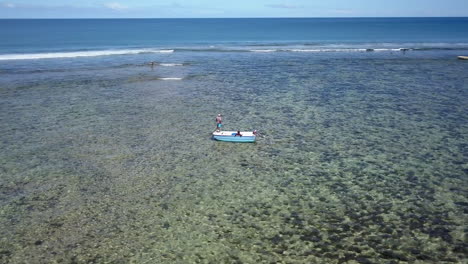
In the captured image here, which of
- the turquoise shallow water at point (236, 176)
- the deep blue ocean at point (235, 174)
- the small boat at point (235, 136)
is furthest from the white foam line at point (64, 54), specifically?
the small boat at point (235, 136)

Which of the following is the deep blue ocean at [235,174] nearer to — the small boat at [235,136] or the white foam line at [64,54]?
the small boat at [235,136]

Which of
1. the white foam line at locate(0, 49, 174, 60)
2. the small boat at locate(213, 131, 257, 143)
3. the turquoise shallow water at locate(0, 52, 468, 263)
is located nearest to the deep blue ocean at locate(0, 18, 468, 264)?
the turquoise shallow water at locate(0, 52, 468, 263)

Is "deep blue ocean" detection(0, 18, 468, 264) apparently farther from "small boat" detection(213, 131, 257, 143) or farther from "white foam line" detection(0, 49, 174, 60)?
"white foam line" detection(0, 49, 174, 60)

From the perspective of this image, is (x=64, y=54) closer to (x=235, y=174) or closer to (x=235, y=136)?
(x=235, y=136)

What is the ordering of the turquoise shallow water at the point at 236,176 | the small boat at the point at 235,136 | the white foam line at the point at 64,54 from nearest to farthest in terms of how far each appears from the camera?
the turquoise shallow water at the point at 236,176 → the small boat at the point at 235,136 → the white foam line at the point at 64,54

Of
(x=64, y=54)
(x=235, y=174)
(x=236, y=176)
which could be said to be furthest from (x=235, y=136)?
(x=64, y=54)

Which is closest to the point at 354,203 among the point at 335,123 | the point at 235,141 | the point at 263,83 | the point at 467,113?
the point at 235,141
